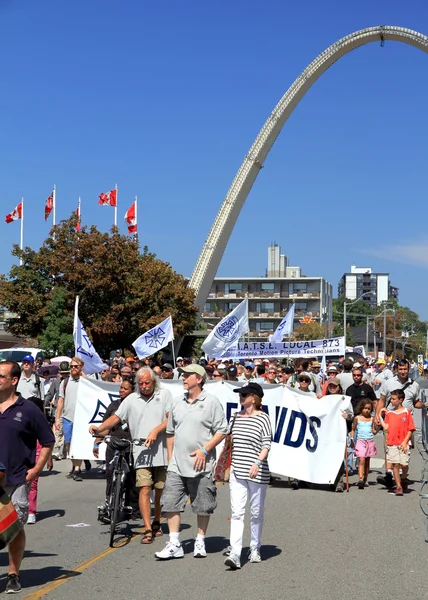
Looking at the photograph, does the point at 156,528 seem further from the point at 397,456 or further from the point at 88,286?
the point at 88,286

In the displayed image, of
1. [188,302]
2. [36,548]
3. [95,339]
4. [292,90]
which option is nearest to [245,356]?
[36,548]

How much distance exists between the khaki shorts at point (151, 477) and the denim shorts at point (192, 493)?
79 cm

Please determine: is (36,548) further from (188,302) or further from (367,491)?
(188,302)

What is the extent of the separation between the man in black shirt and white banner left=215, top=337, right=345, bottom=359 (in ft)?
35.0

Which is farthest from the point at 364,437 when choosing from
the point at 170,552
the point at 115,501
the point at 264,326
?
the point at 264,326

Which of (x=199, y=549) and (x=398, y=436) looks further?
(x=398, y=436)

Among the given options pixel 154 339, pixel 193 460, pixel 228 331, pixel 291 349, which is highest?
pixel 228 331

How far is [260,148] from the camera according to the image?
66.2 metres

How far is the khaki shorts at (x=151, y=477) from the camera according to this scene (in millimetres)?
9281

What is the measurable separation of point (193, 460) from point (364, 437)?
5952 millimetres

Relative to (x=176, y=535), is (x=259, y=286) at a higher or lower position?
higher

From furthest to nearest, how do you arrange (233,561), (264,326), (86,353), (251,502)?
(264,326) → (86,353) → (251,502) → (233,561)

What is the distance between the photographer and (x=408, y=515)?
11055 mm

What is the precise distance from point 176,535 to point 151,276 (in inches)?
1658
